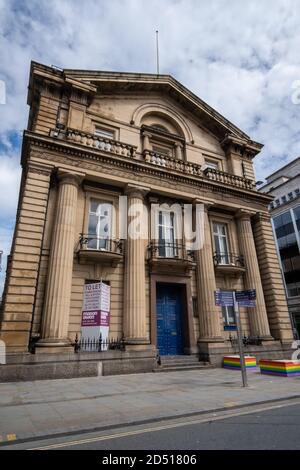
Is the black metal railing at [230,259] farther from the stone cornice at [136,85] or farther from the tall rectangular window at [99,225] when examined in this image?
the stone cornice at [136,85]

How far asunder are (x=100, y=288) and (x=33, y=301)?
2.93 meters

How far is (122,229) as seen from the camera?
15.6 meters

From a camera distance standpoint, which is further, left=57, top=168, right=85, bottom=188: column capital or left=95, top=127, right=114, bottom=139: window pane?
left=95, top=127, right=114, bottom=139: window pane

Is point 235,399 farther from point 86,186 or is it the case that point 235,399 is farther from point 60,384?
point 86,186

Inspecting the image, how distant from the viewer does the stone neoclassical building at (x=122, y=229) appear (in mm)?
12297

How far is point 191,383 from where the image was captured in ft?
32.3

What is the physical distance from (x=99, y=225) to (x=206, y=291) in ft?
22.8

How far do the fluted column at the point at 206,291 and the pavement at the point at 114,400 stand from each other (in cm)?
398

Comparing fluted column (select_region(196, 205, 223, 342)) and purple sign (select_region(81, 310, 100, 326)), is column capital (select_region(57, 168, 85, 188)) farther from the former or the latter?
fluted column (select_region(196, 205, 223, 342))

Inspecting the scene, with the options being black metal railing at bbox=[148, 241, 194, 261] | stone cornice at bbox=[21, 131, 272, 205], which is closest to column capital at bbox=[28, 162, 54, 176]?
stone cornice at bbox=[21, 131, 272, 205]

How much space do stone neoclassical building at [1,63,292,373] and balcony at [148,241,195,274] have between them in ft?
0.20

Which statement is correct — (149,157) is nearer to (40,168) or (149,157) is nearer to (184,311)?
(40,168)

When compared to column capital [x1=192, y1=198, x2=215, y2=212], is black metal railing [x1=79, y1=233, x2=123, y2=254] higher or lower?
lower

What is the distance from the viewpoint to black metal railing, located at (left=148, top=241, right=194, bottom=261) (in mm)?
15719
